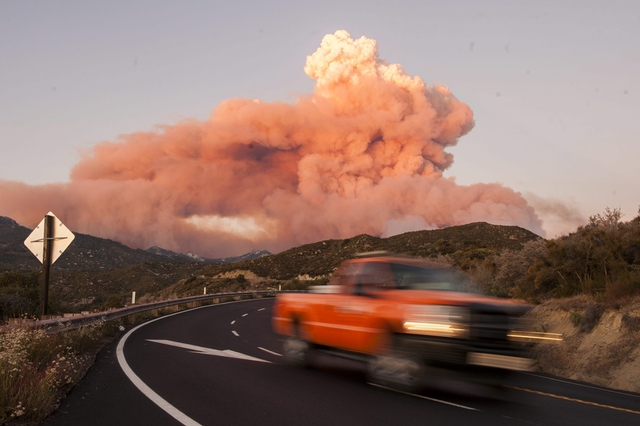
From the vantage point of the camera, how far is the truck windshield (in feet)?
29.3

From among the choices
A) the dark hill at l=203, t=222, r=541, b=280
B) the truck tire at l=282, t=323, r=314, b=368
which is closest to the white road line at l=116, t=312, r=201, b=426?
the truck tire at l=282, t=323, r=314, b=368

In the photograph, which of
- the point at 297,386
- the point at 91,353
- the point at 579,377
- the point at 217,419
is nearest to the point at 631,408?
the point at 579,377

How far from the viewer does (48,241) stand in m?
15.5

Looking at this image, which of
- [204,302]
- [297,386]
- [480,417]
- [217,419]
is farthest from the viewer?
[204,302]

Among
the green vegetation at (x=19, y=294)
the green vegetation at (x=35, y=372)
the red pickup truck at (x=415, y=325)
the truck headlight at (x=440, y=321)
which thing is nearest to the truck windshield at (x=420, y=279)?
the red pickup truck at (x=415, y=325)

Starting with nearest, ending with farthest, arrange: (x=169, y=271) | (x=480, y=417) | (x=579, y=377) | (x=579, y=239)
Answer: (x=480, y=417), (x=579, y=377), (x=579, y=239), (x=169, y=271)

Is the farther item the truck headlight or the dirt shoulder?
the dirt shoulder

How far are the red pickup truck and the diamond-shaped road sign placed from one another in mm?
8973

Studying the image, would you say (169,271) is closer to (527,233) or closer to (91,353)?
(527,233)

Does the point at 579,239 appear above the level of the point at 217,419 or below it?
above

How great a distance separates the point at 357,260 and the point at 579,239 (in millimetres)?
13337

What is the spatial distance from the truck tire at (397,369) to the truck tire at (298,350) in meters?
2.38

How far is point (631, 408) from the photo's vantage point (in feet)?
28.2

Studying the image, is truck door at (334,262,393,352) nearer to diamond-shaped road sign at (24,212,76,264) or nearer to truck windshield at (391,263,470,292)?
truck windshield at (391,263,470,292)
